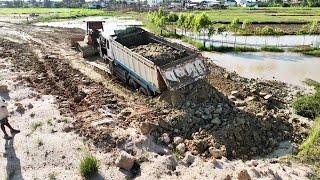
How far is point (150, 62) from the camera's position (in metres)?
13.8

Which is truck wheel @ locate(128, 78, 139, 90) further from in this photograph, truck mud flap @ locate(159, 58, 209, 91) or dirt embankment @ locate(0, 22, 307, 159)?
truck mud flap @ locate(159, 58, 209, 91)

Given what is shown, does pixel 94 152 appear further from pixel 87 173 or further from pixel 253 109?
pixel 253 109

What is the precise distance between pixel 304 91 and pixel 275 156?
24.4 feet

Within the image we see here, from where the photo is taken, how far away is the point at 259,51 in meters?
27.3

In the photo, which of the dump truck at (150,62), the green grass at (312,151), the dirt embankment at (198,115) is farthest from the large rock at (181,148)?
the green grass at (312,151)

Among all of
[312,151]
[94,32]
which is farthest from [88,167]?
[94,32]

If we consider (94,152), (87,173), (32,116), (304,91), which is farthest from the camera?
(304,91)

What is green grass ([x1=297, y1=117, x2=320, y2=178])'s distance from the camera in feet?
33.7

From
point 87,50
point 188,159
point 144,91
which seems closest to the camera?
point 188,159

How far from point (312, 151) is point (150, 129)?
4.49 meters

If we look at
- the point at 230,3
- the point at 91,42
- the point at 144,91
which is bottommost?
the point at 144,91

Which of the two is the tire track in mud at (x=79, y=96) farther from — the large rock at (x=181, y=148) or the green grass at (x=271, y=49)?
the green grass at (x=271, y=49)

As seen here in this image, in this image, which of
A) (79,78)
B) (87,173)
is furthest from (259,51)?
(87,173)

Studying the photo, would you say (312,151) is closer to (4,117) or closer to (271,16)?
(4,117)
